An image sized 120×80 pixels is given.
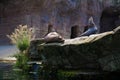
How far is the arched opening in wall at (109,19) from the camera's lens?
135 ft

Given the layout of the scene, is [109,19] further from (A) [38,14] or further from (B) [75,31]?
(A) [38,14]

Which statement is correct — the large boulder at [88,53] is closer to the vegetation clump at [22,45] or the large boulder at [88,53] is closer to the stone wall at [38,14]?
the vegetation clump at [22,45]

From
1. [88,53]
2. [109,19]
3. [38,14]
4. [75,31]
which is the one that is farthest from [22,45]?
[109,19]

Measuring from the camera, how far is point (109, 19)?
143 feet

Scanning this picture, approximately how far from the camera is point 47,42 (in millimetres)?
11984

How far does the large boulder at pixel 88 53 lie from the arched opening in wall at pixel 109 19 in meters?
30.1

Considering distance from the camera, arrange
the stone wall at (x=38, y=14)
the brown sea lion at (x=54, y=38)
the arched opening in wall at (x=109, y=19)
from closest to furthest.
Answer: the brown sea lion at (x=54, y=38) < the stone wall at (x=38, y=14) < the arched opening in wall at (x=109, y=19)

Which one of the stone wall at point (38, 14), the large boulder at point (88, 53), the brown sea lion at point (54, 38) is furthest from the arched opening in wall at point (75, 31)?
the large boulder at point (88, 53)

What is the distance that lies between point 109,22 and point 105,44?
111ft

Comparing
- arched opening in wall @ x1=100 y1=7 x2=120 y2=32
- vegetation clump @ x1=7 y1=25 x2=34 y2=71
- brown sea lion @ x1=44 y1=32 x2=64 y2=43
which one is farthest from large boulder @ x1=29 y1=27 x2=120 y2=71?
arched opening in wall @ x1=100 y1=7 x2=120 y2=32

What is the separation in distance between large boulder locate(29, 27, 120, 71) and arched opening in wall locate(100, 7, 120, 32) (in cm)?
3006

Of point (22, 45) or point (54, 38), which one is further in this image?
point (22, 45)

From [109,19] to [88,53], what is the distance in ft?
112

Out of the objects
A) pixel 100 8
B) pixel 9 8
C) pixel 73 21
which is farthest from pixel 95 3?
pixel 9 8
